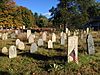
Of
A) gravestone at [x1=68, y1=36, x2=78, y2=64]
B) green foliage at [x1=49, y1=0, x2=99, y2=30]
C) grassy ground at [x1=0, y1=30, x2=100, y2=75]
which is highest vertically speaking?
green foliage at [x1=49, y1=0, x2=99, y2=30]

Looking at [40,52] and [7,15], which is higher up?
[7,15]

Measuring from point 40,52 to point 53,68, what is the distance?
16.4 feet

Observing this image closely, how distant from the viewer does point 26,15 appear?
96750 mm

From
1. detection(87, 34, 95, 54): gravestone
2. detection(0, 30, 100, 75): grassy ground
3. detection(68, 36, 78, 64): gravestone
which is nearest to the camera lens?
detection(0, 30, 100, 75): grassy ground

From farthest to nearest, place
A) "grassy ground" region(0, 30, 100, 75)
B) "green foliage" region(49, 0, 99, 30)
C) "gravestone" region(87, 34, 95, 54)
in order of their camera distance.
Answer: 1. "green foliage" region(49, 0, 99, 30)
2. "gravestone" region(87, 34, 95, 54)
3. "grassy ground" region(0, 30, 100, 75)

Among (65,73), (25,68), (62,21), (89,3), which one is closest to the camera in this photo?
(65,73)

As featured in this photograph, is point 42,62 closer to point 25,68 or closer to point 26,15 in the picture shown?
point 25,68

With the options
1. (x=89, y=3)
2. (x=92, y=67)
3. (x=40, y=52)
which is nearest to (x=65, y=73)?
(x=92, y=67)

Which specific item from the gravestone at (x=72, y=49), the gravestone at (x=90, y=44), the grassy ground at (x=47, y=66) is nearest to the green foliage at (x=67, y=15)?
the gravestone at (x=90, y=44)

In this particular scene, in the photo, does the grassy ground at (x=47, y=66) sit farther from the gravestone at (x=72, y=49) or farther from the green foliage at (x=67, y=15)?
the green foliage at (x=67, y=15)

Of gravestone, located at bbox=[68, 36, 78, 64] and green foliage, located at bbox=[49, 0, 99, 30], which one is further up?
green foliage, located at bbox=[49, 0, 99, 30]

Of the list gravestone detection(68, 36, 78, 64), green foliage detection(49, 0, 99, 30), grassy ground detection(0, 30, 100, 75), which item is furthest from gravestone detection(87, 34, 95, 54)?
green foliage detection(49, 0, 99, 30)

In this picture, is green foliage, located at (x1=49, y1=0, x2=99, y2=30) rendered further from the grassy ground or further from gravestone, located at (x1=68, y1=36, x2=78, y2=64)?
gravestone, located at (x1=68, y1=36, x2=78, y2=64)

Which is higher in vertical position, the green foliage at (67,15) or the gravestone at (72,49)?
the green foliage at (67,15)
